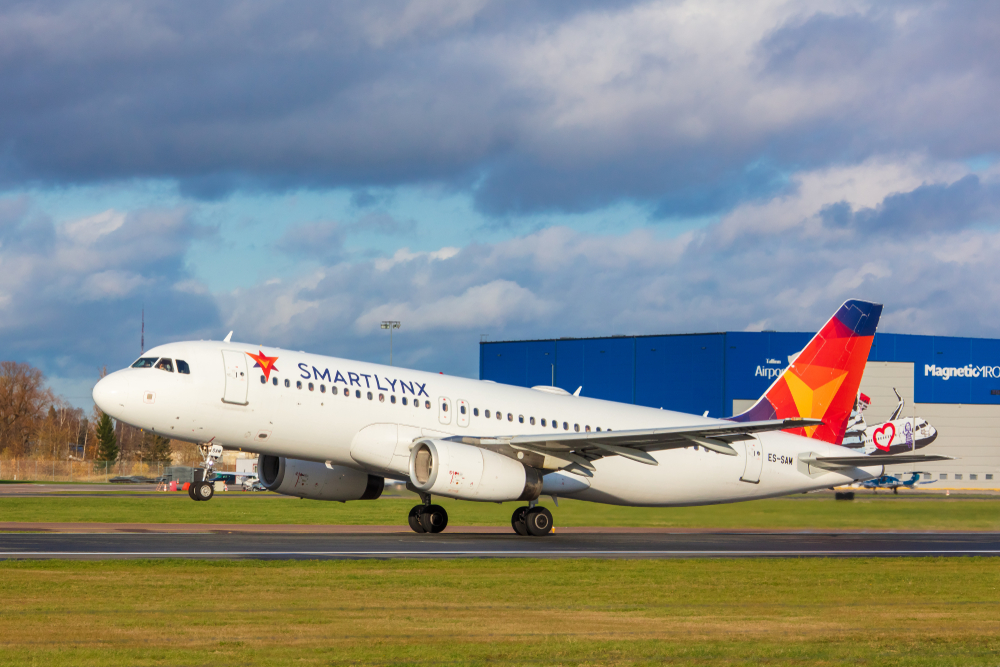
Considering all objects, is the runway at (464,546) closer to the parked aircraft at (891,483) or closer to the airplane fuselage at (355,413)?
the airplane fuselage at (355,413)

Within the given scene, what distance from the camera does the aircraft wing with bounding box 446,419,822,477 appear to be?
95.8 feet

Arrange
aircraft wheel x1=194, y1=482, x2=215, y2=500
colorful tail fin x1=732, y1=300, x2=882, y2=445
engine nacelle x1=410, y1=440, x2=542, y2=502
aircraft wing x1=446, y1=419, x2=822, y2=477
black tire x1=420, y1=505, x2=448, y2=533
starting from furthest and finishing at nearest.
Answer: colorful tail fin x1=732, y1=300, x2=882, y2=445 < aircraft wheel x1=194, y1=482, x2=215, y2=500 < black tire x1=420, y1=505, x2=448, y2=533 < aircraft wing x1=446, y1=419, x2=822, y2=477 < engine nacelle x1=410, y1=440, x2=542, y2=502

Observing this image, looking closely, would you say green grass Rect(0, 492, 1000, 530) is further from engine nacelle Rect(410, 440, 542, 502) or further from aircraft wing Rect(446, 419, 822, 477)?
engine nacelle Rect(410, 440, 542, 502)

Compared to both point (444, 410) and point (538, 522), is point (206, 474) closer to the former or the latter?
point (444, 410)

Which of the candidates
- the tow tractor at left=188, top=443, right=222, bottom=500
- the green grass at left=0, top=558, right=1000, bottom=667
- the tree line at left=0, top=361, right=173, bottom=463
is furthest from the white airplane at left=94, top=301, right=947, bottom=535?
the tree line at left=0, top=361, right=173, bottom=463

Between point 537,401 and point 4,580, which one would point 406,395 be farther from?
A: point 4,580

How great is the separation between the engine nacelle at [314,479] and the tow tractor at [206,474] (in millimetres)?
1473

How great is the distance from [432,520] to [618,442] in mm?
6193

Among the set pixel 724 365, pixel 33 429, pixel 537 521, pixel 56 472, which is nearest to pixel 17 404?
pixel 33 429

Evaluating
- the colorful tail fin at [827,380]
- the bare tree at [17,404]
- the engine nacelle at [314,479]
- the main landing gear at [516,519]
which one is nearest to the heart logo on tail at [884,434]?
the colorful tail fin at [827,380]

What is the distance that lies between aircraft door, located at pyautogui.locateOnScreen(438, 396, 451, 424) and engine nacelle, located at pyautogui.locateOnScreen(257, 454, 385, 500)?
11.2ft

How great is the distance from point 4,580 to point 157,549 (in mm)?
6980

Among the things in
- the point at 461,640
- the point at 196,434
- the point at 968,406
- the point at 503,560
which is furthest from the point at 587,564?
the point at 968,406

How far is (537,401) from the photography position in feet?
112
